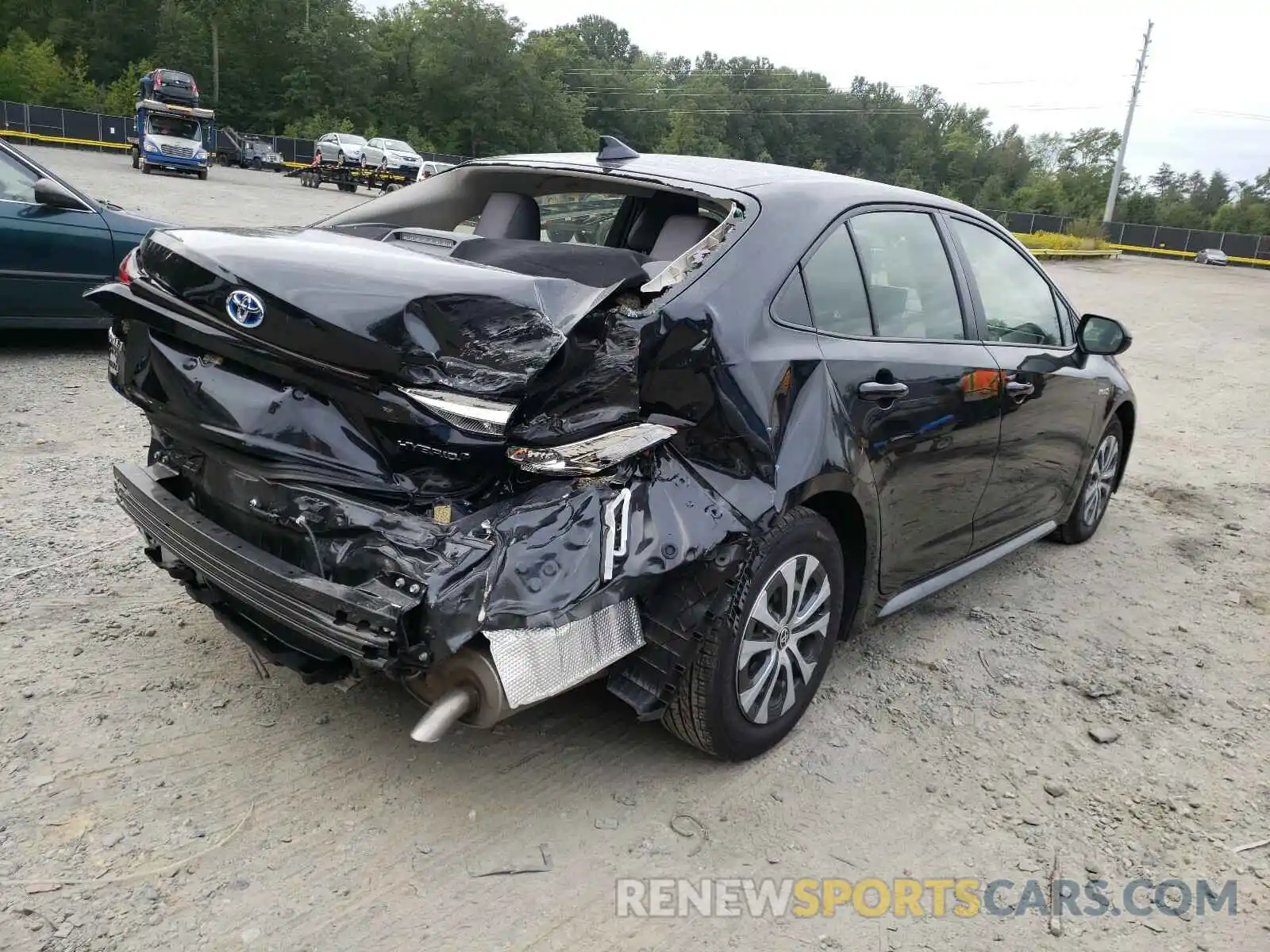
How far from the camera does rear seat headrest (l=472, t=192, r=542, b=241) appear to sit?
12.1 feet

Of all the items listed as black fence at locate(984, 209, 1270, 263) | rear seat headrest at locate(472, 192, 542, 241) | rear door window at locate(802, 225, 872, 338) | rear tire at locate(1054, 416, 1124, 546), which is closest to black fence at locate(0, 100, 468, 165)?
black fence at locate(984, 209, 1270, 263)

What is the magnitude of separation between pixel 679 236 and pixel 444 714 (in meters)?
1.79

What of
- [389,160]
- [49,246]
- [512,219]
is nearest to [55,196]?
[49,246]

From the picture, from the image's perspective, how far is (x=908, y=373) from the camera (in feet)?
10.4

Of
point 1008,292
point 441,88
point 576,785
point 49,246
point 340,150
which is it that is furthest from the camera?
point 441,88

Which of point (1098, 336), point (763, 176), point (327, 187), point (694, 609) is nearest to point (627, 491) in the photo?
point (694, 609)

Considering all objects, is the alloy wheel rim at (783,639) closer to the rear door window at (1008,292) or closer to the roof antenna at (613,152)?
the rear door window at (1008,292)

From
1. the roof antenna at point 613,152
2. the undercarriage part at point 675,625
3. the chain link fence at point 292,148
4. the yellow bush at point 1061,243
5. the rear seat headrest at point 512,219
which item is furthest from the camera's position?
the chain link fence at point 292,148

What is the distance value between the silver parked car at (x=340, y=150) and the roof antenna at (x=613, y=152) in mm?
32388

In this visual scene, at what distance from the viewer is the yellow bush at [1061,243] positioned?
3362cm

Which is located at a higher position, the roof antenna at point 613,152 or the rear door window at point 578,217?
the roof antenna at point 613,152

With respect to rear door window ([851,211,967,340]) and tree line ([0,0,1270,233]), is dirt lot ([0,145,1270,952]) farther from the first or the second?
tree line ([0,0,1270,233])

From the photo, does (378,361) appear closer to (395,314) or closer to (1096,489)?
(395,314)

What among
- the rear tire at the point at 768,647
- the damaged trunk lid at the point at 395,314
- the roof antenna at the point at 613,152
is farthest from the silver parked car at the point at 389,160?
the rear tire at the point at 768,647
